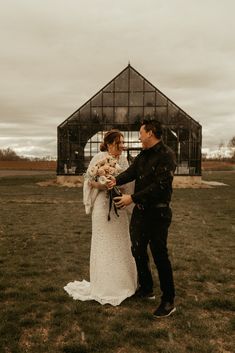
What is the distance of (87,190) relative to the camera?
518 cm

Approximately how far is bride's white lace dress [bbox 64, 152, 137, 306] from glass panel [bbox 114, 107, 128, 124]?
74.6 ft

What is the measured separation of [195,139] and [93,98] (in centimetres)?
748

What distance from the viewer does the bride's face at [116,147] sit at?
16.6ft

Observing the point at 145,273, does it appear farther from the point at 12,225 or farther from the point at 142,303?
the point at 12,225

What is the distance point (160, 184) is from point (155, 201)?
22cm

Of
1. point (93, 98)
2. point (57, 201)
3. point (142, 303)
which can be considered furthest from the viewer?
point (93, 98)

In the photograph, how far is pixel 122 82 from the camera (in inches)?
1089

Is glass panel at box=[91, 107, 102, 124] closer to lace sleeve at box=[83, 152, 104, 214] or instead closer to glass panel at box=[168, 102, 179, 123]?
glass panel at box=[168, 102, 179, 123]

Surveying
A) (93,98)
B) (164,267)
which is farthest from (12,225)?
(93,98)

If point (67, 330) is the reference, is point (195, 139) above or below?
above

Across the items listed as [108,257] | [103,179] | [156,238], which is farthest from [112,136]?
[108,257]

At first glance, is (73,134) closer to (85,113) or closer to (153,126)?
(85,113)

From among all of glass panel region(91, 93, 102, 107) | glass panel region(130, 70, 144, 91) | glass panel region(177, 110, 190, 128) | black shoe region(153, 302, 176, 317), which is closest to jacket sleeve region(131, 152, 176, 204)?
black shoe region(153, 302, 176, 317)

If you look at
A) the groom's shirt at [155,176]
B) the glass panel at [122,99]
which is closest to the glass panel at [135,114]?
the glass panel at [122,99]
